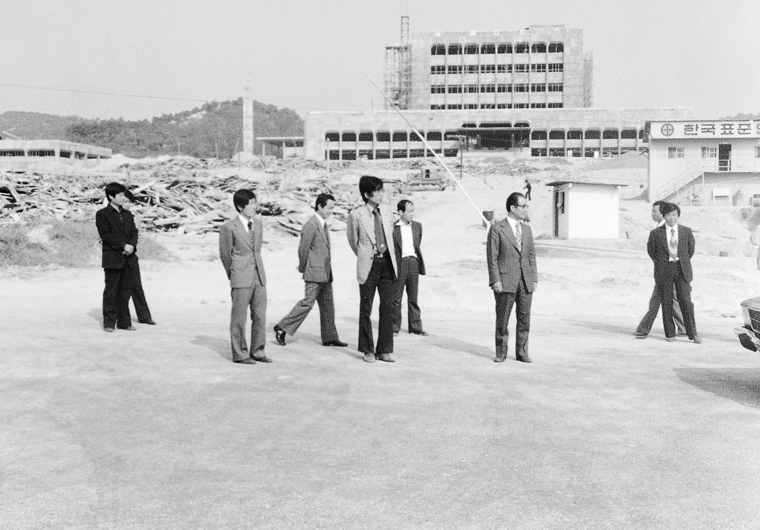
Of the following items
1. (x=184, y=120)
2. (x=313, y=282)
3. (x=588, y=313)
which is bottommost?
(x=588, y=313)

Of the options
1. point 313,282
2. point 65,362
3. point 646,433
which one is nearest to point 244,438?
point 646,433

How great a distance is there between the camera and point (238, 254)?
8.83m

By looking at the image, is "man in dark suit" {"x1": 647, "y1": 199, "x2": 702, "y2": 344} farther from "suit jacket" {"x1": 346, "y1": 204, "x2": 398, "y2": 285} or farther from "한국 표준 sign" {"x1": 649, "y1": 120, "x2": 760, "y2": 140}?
"한국 표준 sign" {"x1": 649, "y1": 120, "x2": 760, "y2": 140}

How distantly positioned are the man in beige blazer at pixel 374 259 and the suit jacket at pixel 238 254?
42.8 inches

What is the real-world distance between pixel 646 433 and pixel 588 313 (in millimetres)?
9662

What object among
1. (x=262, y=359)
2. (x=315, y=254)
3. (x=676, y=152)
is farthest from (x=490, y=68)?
(x=262, y=359)

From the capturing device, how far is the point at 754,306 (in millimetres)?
7473

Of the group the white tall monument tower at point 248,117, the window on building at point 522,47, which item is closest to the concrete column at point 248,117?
the white tall monument tower at point 248,117

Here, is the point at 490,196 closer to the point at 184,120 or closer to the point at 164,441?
the point at 164,441

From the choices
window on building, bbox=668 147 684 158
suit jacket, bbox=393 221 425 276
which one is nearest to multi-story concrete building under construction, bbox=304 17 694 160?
window on building, bbox=668 147 684 158

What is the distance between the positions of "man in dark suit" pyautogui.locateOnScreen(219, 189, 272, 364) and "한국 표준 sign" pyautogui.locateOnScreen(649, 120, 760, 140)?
41.4 metres

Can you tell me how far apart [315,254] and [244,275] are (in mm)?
1427

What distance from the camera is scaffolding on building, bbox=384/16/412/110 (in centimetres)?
10869

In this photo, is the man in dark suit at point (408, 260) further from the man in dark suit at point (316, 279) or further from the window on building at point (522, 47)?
the window on building at point (522, 47)
